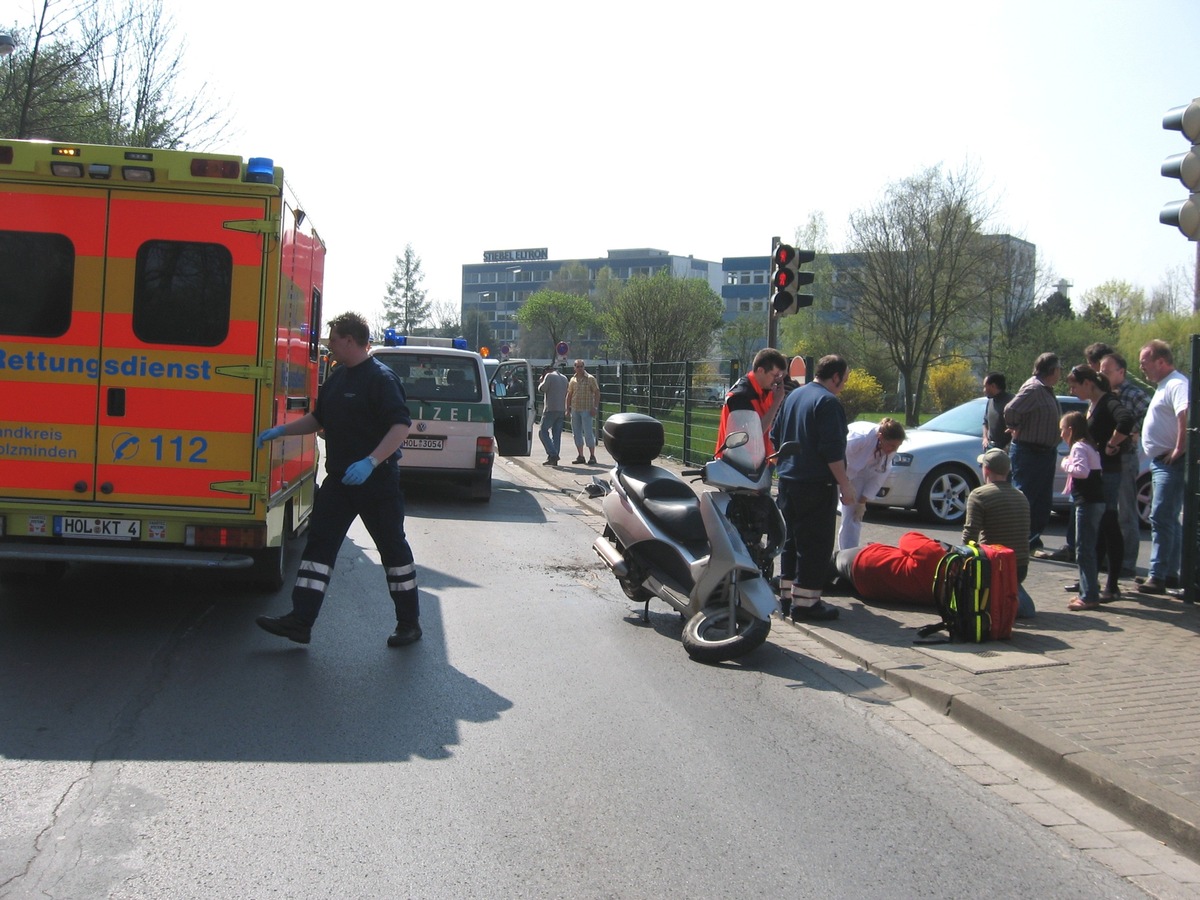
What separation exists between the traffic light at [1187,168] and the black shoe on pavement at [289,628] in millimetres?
5470

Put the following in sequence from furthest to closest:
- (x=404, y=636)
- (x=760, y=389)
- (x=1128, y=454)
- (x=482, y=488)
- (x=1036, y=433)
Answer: (x=482, y=488), (x=1036, y=433), (x=1128, y=454), (x=760, y=389), (x=404, y=636)

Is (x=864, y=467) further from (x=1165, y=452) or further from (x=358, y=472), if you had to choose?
(x=358, y=472)

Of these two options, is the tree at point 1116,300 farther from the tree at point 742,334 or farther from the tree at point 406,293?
the tree at point 406,293

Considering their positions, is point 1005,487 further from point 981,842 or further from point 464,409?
point 464,409

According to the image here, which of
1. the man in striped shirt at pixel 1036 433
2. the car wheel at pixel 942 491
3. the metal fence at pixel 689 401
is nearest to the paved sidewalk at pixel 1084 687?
the man in striped shirt at pixel 1036 433

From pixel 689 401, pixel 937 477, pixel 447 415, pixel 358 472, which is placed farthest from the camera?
pixel 689 401

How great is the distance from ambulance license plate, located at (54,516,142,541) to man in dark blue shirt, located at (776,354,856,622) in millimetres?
4119

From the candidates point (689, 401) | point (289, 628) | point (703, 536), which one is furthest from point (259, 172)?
point (689, 401)

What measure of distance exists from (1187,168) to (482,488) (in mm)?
9792

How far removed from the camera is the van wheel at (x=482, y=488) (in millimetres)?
14562

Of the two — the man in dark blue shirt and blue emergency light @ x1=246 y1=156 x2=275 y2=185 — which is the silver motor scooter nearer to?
the man in dark blue shirt

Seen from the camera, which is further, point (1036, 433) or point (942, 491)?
point (942, 491)

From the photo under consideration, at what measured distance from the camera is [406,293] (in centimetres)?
10875

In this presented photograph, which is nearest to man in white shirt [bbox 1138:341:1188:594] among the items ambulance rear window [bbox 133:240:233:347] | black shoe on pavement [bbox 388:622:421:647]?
black shoe on pavement [bbox 388:622:421:647]
